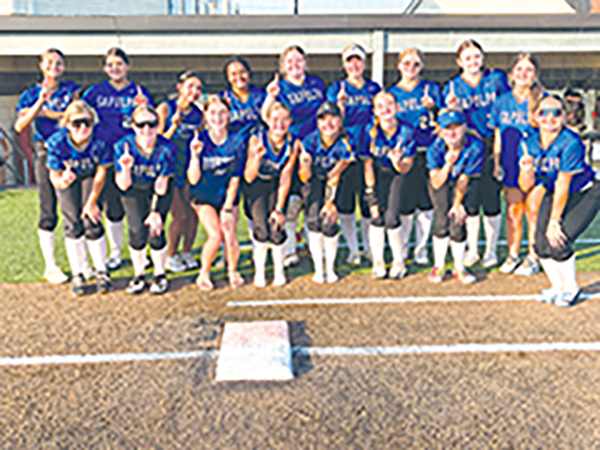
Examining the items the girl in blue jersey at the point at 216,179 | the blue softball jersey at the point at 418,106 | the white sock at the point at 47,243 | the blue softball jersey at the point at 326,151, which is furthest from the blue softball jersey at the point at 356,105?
the white sock at the point at 47,243

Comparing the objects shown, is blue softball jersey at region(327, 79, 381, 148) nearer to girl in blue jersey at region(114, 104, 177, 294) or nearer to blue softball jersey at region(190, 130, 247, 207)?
blue softball jersey at region(190, 130, 247, 207)

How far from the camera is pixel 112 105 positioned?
5699mm

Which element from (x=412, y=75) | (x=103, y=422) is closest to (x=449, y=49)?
(x=412, y=75)

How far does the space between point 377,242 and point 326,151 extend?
1.14 m

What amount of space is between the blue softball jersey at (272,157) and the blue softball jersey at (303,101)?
14.8 inches

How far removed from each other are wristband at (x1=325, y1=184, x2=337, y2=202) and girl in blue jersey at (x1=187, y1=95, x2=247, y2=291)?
2.88ft

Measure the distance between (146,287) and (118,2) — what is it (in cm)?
1855

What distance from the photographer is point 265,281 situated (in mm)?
5805

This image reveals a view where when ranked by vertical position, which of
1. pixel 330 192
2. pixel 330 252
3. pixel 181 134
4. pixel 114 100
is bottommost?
pixel 330 252

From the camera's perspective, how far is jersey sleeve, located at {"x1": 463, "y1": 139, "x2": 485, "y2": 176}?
5550 mm

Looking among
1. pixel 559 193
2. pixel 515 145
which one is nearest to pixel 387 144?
pixel 515 145

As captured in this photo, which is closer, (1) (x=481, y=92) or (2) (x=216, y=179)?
(2) (x=216, y=179)

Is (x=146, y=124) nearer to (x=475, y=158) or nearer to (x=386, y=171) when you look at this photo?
(x=386, y=171)

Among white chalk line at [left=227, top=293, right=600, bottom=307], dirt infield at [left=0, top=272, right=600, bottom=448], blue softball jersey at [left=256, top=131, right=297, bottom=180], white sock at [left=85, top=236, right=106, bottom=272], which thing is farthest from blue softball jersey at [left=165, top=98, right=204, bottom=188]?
white chalk line at [left=227, top=293, right=600, bottom=307]
